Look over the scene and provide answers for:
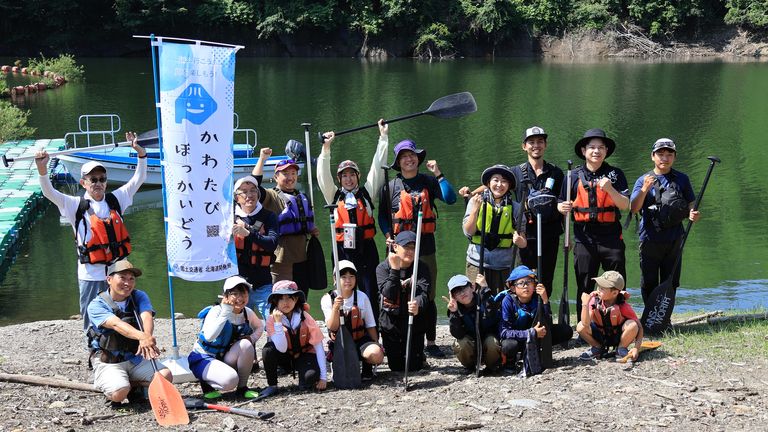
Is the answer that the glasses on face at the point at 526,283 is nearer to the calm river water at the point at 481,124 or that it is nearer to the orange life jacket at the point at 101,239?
the orange life jacket at the point at 101,239

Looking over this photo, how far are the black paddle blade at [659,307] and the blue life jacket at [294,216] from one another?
2.98m

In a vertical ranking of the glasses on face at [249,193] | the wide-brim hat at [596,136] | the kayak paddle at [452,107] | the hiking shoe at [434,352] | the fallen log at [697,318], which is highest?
the kayak paddle at [452,107]

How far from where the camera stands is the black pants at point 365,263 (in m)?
7.70

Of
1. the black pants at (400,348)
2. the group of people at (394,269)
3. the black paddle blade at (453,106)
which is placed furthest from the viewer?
the black paddle blade at (453,106)

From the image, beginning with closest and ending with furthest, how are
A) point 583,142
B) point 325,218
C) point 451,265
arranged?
point 583,142 → point 451,265 → point 325,218

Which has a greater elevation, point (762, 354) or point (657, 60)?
point (657, 60)

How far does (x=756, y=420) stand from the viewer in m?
5.59

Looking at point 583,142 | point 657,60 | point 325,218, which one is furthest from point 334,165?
point 657,60

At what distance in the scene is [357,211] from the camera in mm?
7645

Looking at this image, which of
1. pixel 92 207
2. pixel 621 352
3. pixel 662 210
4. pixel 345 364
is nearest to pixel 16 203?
pixel 92 207

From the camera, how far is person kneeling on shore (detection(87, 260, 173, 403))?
626cm

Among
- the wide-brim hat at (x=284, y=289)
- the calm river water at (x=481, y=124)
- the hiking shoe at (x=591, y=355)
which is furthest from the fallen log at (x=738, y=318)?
the wide-brim hat at (x=284, y=289)

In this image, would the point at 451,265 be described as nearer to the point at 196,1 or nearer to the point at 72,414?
the point at 72,414

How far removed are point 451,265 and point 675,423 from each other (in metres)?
7.37
